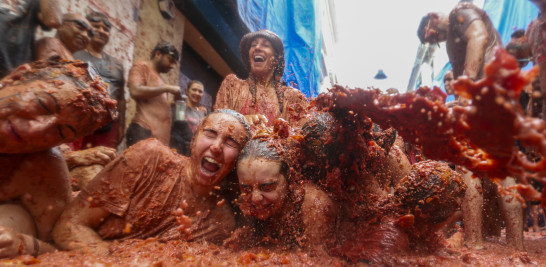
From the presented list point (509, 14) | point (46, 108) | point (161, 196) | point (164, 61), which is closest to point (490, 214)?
point (161, 196)

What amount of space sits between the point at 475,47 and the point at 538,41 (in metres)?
0.39

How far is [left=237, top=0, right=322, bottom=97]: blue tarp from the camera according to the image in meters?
5.48

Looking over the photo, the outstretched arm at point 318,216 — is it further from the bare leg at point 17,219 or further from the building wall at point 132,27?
the building wall at point 132,27

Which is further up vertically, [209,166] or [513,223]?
[209,166]

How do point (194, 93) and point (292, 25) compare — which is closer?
point (194, 93)

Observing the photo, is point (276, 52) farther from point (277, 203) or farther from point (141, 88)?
point (277, 203)

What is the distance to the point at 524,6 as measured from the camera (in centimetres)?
454

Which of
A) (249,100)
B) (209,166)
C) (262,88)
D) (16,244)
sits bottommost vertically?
(16,244)

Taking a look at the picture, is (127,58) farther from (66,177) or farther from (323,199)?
(323,199)

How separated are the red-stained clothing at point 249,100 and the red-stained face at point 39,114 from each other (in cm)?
156

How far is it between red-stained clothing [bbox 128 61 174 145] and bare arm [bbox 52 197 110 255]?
2.23 meters

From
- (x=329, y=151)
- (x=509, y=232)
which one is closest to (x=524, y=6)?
(x=509, y=232)

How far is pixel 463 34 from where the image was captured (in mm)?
2705

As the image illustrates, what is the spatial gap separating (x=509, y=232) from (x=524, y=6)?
3.61 metres
